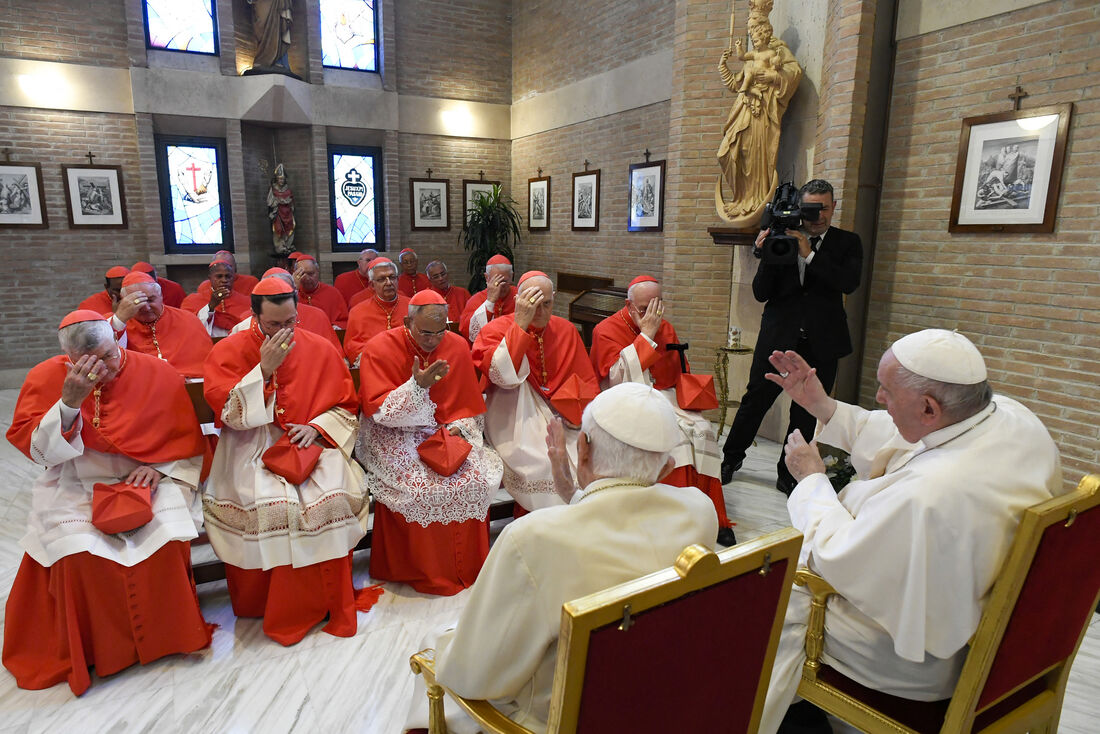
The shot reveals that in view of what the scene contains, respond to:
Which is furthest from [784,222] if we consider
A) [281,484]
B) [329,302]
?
[329,302]

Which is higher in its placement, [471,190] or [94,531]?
[471,190]

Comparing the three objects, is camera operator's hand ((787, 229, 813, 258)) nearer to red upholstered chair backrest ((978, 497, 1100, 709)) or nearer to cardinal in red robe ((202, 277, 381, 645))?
red upholstered chair backrest ((978, 497, 1100, 709))

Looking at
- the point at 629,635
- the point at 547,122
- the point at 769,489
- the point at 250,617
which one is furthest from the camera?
the point at 547,122

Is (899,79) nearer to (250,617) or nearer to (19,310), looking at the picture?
(250,617)

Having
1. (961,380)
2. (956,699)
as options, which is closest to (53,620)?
(956,699)

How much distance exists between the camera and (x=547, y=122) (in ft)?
35.6

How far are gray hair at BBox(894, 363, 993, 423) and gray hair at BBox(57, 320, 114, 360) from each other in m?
3.18

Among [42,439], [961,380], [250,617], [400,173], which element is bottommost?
[250,617]

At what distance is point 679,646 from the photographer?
Answer: 4.58 feet

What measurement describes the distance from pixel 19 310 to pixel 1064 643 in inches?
440

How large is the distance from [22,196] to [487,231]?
6.30 metres

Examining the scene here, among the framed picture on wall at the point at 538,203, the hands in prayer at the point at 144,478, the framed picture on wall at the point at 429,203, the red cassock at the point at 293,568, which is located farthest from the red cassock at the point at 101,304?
the framed picture on wall at the point at 538,203

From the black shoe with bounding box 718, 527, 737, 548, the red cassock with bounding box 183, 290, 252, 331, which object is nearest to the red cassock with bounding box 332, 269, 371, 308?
the red cassock with bounding box 183, 290, 252, 331

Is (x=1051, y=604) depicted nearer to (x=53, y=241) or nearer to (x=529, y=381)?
(x=529, y=381)
